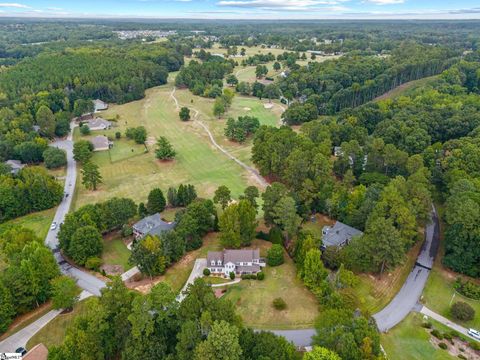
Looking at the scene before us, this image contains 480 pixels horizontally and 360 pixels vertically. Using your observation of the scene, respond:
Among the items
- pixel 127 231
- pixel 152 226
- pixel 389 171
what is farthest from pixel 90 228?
pixel 389 171

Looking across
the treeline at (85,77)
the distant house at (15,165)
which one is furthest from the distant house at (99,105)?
the distant house at (15,165)

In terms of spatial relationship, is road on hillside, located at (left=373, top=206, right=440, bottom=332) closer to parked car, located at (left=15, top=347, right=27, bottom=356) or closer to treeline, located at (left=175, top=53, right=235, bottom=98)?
parked car, located at (left=15, top=347, right=27, bottom=356)

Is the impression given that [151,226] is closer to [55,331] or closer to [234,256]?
[234,256]

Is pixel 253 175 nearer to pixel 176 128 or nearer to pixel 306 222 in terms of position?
pixel 306 222

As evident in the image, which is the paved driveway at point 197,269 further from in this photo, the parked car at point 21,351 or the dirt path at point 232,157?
the dirt path at point 232,157

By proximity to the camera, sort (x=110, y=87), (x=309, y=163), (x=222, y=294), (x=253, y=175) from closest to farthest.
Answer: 1. (x=222, y=294)
2. (x=309, y=163)
3. (x=253, y=175)
4. (x=110, y=87)

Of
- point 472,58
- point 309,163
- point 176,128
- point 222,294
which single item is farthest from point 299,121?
point 472,58
